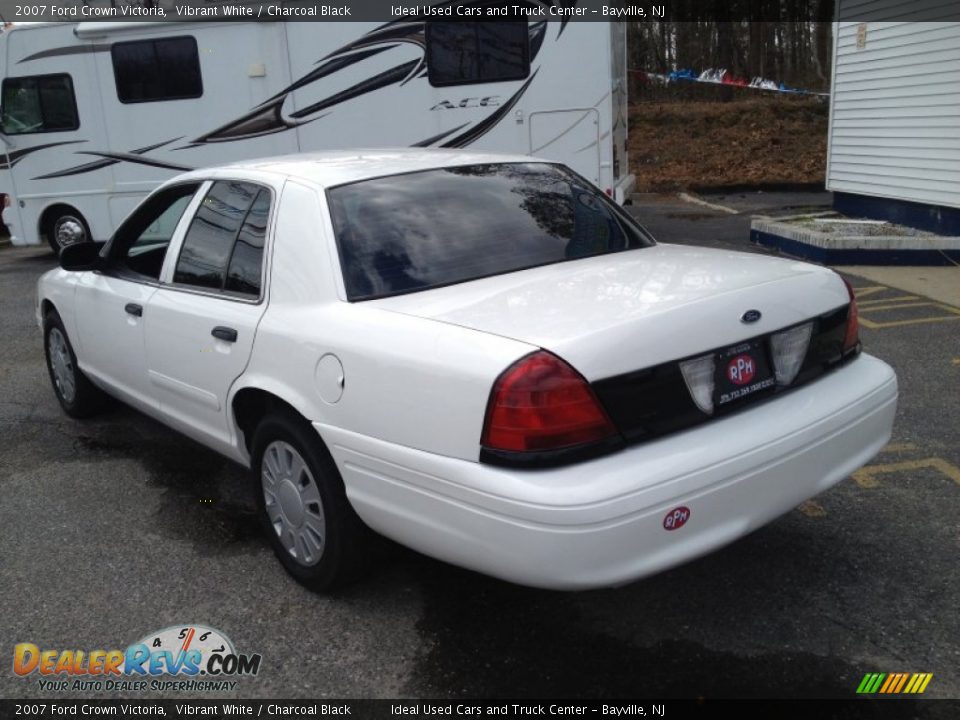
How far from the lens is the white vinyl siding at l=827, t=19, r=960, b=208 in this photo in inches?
375

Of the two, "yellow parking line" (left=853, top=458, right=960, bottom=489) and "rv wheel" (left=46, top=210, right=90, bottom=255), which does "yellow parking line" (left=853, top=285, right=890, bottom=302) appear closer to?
"yellow parking line" (left=853, top=458, right=960, bottom=489)

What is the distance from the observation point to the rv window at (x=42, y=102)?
38.3ft

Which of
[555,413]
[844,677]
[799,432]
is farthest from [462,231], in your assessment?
[844,677]

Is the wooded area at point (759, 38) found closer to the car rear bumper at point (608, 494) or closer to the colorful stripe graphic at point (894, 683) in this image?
the car rear bumper at point (608, 494)

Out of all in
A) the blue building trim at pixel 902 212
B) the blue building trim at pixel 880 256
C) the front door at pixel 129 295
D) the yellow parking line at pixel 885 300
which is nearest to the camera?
the front door at pixel 129 295

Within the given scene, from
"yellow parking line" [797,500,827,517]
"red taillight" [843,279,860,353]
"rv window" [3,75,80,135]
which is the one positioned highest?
"rv window" [3,75,80,135]

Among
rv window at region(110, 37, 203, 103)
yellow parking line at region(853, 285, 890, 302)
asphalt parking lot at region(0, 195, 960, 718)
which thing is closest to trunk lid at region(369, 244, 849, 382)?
asphalt parking lot at region(0, 195, 960, 718)

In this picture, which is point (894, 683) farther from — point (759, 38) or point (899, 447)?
point (759, 38)

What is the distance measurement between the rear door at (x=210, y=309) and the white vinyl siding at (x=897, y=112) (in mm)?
8196

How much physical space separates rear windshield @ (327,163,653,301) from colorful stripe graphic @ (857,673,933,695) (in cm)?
178

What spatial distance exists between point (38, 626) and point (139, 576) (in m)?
0.43

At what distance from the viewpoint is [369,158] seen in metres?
3.98

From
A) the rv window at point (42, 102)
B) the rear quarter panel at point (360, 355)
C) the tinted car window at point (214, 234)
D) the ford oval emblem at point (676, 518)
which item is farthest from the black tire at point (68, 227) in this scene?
the ford oval emblem at point (676, 518)

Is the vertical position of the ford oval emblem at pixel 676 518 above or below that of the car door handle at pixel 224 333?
below
